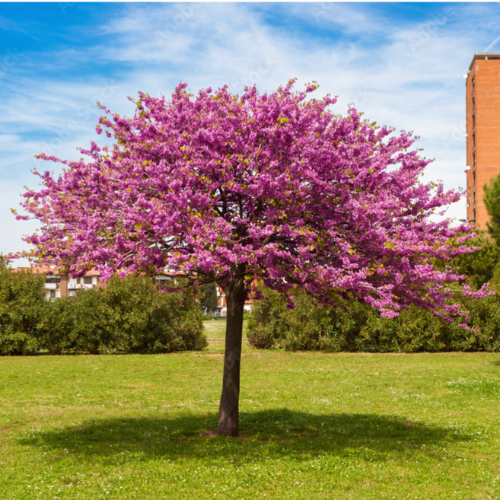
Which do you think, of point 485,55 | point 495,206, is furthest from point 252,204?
point 485,55

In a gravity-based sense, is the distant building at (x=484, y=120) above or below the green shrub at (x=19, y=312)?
above

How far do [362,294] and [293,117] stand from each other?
11.4ft

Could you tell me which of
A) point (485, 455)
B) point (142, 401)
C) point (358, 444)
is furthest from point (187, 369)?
point (485, 455)

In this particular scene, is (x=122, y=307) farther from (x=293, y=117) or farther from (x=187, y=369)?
(x=293, y=117)

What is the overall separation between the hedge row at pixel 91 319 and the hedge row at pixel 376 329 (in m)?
6.12

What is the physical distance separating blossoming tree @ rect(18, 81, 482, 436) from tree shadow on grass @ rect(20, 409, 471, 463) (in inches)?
123

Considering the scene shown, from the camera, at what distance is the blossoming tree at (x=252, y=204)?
9.56 meters

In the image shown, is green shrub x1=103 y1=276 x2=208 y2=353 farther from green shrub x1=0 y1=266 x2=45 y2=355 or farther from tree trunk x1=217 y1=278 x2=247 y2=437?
tree trunk x1=217 y1=278 x2=247 y2=437

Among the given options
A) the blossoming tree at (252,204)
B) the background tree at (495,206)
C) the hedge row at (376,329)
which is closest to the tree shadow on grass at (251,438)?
the blossoming tree at (252,204)

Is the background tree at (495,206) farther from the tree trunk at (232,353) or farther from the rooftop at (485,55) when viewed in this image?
the rooftop at (485,55)

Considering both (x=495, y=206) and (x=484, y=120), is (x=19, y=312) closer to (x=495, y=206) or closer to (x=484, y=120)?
(x=495, y=206)

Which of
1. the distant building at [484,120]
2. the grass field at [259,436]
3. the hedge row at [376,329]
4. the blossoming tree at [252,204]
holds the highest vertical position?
the distant building at [484,120]

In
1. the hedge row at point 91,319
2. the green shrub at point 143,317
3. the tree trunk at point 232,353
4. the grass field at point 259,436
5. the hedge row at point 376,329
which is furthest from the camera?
the green shrub at point 143,317

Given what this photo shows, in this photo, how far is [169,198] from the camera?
30.9 ft
